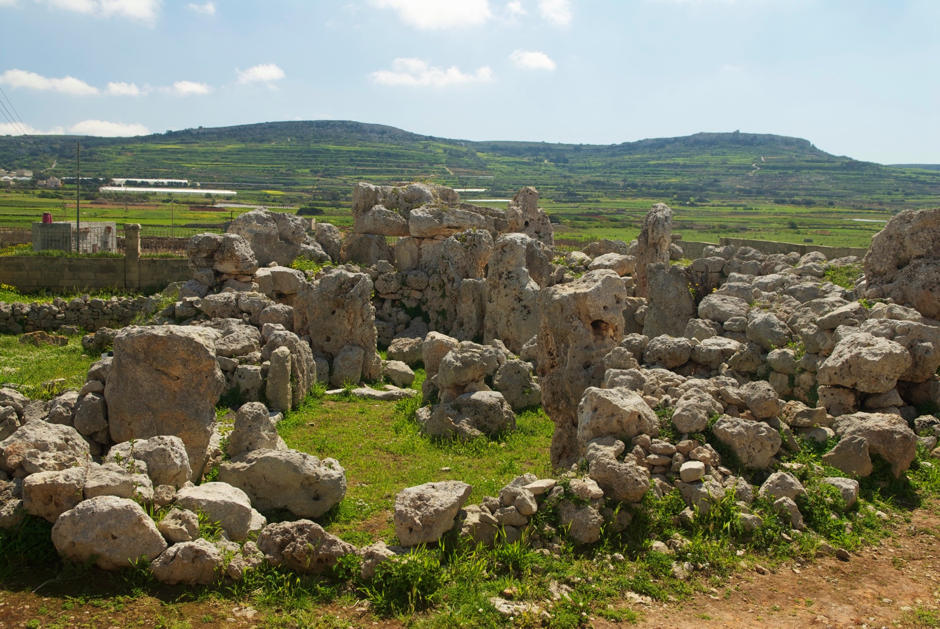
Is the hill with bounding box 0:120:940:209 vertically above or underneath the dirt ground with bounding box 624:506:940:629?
above

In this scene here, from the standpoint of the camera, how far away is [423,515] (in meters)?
8.30

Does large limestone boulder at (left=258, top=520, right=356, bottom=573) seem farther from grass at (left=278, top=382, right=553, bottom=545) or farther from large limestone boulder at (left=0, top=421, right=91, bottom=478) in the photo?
large limestone boulder at (left=0, top=421, right=91, bottom=478)

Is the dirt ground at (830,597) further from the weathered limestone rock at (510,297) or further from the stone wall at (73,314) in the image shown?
the stone wall at (73,314)

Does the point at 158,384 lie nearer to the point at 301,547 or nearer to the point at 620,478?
the point at 301,547

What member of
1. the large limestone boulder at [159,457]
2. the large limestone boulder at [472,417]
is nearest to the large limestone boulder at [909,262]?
the large limestone boulder at [472,417]

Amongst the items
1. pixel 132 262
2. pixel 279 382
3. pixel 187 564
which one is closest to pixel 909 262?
pixel 279 382

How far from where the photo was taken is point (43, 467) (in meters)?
8.12

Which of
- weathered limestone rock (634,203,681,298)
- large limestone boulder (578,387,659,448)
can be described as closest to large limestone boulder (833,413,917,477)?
large limestone boulder (578,387,659,448)

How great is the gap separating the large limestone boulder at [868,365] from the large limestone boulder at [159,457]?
387 inches

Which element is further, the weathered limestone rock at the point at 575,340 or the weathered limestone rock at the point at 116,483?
the weathered limestone rock at the point at 575,340

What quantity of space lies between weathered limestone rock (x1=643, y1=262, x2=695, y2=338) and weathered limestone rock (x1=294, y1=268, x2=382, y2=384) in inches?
285

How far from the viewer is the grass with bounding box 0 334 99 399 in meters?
14.7

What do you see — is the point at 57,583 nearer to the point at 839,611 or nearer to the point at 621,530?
the point at 621,530

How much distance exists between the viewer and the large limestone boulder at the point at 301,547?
7738 millimetres
